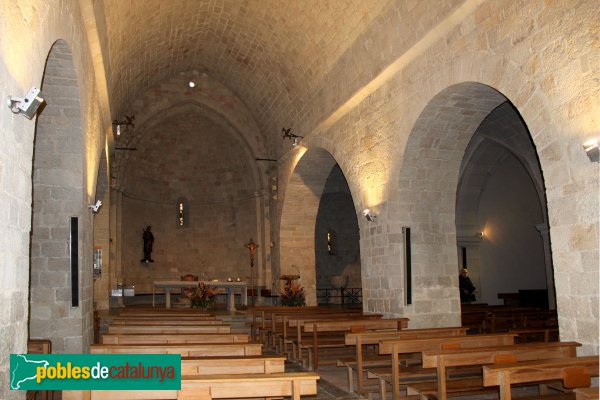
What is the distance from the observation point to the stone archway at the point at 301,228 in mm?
16203

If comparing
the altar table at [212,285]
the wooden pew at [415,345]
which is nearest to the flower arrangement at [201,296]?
the altar table at [212,285]

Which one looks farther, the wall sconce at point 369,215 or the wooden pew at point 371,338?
the wall sconce at point 369,215

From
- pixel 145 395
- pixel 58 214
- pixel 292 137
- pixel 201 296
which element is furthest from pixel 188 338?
pixel 292 137

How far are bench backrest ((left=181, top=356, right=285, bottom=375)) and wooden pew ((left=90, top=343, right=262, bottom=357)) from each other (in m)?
0.82

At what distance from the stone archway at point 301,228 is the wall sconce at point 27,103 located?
11478 millimetres

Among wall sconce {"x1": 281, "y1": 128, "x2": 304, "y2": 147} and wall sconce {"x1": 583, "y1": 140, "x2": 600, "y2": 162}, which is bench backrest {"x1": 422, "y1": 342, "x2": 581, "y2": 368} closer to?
wall sconce {"x1": 583, "y1": 140, "x2": 600, "y2": 162}

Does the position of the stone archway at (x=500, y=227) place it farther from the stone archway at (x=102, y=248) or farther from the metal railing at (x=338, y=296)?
the stone archway at (x=102, y=248)

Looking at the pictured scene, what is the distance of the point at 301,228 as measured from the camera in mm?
16781

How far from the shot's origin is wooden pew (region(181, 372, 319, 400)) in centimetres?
376

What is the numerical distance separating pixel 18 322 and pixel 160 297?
1436cm

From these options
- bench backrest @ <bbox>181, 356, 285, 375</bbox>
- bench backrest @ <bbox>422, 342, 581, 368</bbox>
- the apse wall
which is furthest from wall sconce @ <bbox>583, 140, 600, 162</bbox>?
the apse wall

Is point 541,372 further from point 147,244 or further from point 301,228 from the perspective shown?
point 147,244

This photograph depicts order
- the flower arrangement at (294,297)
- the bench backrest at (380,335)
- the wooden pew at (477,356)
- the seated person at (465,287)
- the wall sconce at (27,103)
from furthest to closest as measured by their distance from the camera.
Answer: the seated person at (465,287) → the flower arrangement at (294,297) → the bench backrest at (380,335) → the wooden pew at (477,356) → the wall sconce at (27,103)

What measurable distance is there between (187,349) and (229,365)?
1.06m
